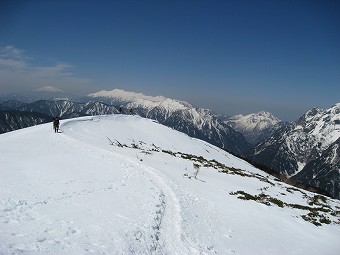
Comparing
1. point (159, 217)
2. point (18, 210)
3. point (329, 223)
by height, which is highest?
point (18, 210)

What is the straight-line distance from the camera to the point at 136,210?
21.0 m

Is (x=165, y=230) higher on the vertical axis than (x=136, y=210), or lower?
lower

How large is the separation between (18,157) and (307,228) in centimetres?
2926

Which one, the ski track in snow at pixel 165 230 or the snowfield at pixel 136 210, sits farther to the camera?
the ski track in snow at pixel 165 230

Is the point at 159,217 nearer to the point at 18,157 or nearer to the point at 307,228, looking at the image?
the point at 307,228

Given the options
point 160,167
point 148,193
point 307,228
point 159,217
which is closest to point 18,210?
point 159,217

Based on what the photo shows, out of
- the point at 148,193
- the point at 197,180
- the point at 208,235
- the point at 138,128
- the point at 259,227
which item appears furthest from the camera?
the point at 138,128

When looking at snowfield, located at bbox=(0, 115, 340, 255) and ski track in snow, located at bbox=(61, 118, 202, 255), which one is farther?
ski track in snow, located at bbox=(61, 118, 202, 255)

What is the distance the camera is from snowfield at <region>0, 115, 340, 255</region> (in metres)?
15.1

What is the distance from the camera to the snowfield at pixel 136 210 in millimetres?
15109

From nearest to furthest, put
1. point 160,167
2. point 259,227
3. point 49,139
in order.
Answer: point 259,227
point 160,167
point 49,139

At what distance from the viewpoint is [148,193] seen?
85.5 ft

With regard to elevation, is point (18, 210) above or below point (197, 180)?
above

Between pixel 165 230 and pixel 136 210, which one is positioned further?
pixel 136 210
